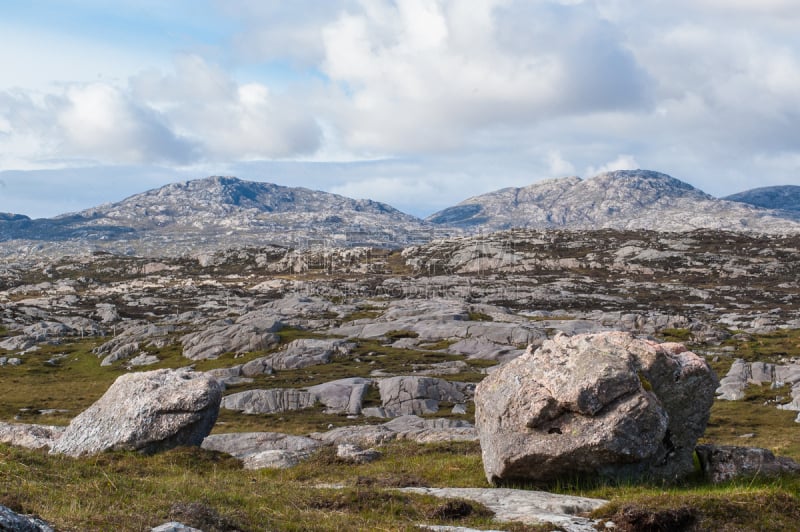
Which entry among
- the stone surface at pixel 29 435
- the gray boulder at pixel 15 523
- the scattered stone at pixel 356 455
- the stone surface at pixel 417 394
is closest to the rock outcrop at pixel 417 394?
the stone surface at pixel 417 394

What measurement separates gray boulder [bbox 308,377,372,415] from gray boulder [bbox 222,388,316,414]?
5.38ft

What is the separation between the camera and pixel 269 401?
281 feet

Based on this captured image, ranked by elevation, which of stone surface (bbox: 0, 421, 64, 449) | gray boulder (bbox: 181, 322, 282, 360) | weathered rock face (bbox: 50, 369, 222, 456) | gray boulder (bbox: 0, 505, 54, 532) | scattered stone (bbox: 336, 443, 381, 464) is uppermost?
gray boulder (bbox: 0, 505, 54, 532)

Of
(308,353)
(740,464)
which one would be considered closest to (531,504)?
(740,464)

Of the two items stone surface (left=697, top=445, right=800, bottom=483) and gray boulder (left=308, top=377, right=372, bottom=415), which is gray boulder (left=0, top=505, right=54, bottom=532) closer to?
stone surface (left=697, top=445, right=800, bottom=483)

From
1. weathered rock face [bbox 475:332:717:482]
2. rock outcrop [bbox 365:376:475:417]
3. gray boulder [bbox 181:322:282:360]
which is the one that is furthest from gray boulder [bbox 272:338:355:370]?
weathered rock face [bbox 475:332:717:482]

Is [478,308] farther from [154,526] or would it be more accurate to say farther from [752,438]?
[154,526]

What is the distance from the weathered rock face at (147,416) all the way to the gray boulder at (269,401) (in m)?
51.4

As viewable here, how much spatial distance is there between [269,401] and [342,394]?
1016cm

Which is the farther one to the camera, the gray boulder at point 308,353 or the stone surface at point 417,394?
the gray boulder at point 308,353

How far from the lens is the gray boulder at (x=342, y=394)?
269ft

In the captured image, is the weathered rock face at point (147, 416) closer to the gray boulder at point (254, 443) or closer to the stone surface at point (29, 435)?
the stone surface at point (29, 435)

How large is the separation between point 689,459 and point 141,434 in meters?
24.0

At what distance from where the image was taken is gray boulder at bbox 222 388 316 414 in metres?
84.0
